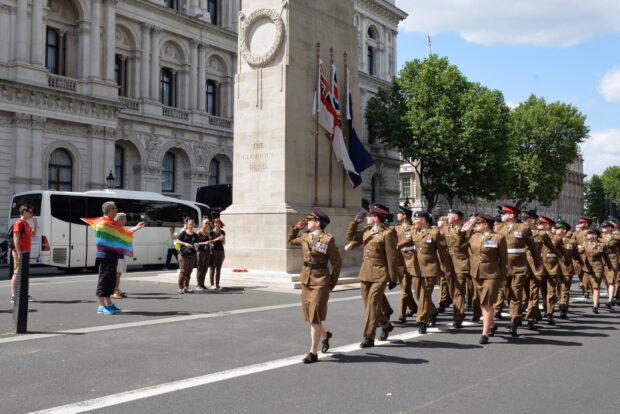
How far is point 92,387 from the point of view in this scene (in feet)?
18.7

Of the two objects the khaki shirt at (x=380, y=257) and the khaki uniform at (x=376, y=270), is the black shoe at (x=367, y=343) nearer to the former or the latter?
the khaki uniform at (x=376, y=270)

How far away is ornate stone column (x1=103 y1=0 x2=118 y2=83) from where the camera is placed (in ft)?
112

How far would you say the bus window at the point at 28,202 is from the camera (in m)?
21.4

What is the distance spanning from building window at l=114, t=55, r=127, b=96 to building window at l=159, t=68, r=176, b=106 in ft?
9.18

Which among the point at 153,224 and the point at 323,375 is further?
the point at 153,224

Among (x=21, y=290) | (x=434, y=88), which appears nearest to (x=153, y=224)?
(x=21, y=290)

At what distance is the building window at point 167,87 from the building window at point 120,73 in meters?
2.80

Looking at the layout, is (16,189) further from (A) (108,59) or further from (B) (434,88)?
(B) (434,88)

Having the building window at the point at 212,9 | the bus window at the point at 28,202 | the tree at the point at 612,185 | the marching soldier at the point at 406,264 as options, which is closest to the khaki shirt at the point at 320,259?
the marching soldier at the point at 406,264

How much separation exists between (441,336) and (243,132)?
10.9m

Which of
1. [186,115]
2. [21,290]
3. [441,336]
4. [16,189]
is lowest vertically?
[441,336]

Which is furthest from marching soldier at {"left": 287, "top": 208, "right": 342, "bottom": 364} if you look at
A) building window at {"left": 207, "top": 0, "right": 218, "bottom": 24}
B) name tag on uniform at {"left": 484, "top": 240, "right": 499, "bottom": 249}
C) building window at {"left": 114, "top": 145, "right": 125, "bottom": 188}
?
building window at {"left": 207, "top": 0, "right": 218, "bottom": 24}

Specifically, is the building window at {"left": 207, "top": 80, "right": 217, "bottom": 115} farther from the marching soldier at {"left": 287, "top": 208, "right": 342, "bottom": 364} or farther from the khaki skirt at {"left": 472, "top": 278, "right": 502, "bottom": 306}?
the marching soldier at {"left": 287, "top": 208, "right": 342, "bottom": 364}

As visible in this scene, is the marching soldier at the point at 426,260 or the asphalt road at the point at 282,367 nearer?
the asphalt road at the point at 282,367
